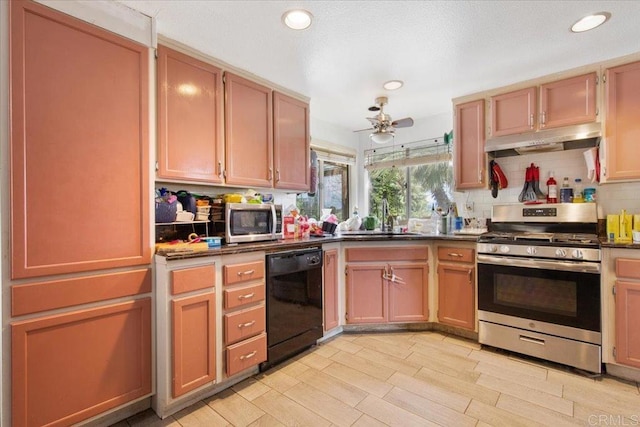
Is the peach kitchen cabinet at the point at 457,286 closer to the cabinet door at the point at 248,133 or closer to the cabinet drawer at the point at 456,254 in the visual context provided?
the cabinet drawer at the point at 456,254

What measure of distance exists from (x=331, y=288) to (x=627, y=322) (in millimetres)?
2145

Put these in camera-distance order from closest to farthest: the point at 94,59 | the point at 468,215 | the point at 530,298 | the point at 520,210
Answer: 1. the point at 94,59
2. the point at 530,298
3. the point at 520,210
4. the point at 468,215

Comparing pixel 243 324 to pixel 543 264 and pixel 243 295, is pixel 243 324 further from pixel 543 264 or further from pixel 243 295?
pixel 543 264

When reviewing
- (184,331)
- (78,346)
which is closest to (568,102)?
(184,331)

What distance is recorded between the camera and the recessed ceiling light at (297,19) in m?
1.77

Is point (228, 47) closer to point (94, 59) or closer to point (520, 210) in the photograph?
point (94, 59)

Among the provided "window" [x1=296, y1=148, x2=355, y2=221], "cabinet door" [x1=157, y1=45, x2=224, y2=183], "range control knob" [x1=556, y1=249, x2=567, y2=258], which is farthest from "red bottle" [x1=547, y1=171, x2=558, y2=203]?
"cabinet door" [x1=157, y1=45, x2=224, y2=183]

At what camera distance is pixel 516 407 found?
5.94 ft

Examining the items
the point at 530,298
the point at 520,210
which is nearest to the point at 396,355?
the point at 530,298

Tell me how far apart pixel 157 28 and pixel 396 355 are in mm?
2948

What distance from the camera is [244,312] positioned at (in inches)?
83.0

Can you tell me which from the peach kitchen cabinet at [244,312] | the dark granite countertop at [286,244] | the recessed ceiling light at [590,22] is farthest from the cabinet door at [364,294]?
the recessed ceiling light at [590,22]

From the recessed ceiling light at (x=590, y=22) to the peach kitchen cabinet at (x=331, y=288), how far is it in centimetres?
233

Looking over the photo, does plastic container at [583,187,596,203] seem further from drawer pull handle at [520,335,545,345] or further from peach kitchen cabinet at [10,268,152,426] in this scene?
peach kitchen cabinet at [10,268,152,426]
